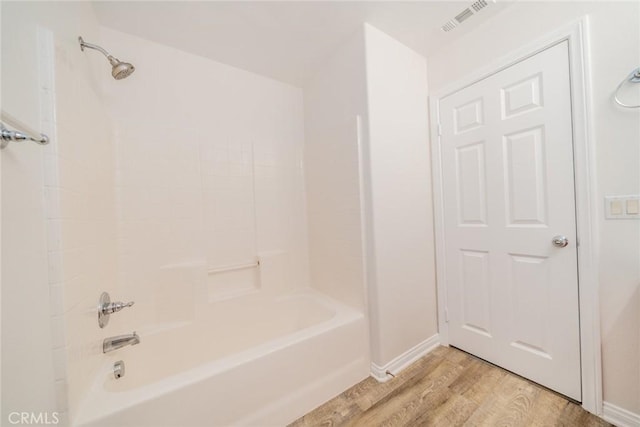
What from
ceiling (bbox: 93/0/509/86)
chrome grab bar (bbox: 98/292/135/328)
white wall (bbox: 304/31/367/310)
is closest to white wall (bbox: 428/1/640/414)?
ceiling (bbox: 93/0/509/86)

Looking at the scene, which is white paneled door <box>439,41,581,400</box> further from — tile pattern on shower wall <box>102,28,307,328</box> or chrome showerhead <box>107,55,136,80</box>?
chrome showerhead <box>107,55,136,80</box>

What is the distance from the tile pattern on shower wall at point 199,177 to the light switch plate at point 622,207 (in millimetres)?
1857

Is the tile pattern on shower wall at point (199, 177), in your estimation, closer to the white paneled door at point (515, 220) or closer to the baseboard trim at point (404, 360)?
the baseboard trim at point (404, 360)

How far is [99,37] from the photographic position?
1.38 metres

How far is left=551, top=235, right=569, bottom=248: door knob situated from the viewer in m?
1.18

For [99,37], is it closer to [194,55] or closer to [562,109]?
[194,55]

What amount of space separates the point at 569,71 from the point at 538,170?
19.8 inches

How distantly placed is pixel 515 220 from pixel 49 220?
2203 millimetres

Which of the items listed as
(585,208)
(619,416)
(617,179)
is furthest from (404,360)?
(617,179)

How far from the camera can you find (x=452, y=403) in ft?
3.97

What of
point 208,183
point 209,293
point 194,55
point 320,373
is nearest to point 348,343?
point 320,373

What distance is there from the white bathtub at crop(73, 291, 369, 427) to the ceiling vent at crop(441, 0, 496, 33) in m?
2.01

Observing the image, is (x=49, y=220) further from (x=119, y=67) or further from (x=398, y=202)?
(x=398, y=202)

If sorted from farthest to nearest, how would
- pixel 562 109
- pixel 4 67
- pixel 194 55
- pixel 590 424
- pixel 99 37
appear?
pixel 194 55 < pixel 99 37 < pixel 562 109 < pixel 590 424 < pixel 4 67
